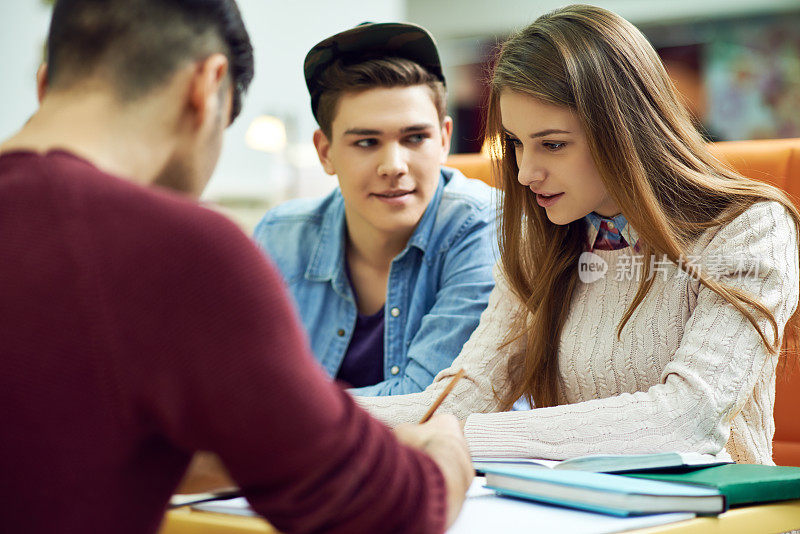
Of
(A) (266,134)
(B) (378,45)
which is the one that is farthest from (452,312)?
(A) (266,134)

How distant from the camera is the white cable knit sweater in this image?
1130 mm

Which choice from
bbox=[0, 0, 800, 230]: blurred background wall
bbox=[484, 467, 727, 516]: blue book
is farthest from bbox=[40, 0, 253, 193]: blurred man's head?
bbox=[0, 0, 800, 230]: blurred background wall

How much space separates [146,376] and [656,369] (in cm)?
95

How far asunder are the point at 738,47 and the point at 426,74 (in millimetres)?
5268

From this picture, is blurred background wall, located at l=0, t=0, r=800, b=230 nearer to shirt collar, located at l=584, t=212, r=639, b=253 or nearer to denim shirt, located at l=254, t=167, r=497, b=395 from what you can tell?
denim shirt, located at l=254, t=167, r=497, b=395

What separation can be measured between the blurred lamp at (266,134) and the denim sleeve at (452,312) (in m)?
3.68

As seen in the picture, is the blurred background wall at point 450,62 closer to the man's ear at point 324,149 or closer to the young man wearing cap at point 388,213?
the man's ear at point 324,149

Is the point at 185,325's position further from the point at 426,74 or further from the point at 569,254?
the point at 426,74

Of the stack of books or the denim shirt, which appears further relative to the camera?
the denim shirt

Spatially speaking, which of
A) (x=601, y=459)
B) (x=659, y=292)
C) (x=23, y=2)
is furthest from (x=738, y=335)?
(x=23, y=2)

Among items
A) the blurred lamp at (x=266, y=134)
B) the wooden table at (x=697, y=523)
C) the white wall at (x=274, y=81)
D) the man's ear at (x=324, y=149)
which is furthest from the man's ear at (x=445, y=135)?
the blurred lamp at (x=266, y=134)

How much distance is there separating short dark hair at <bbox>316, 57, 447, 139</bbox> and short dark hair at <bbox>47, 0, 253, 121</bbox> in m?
1.15

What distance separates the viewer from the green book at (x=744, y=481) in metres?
0.85

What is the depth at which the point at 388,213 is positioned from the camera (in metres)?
1.81
